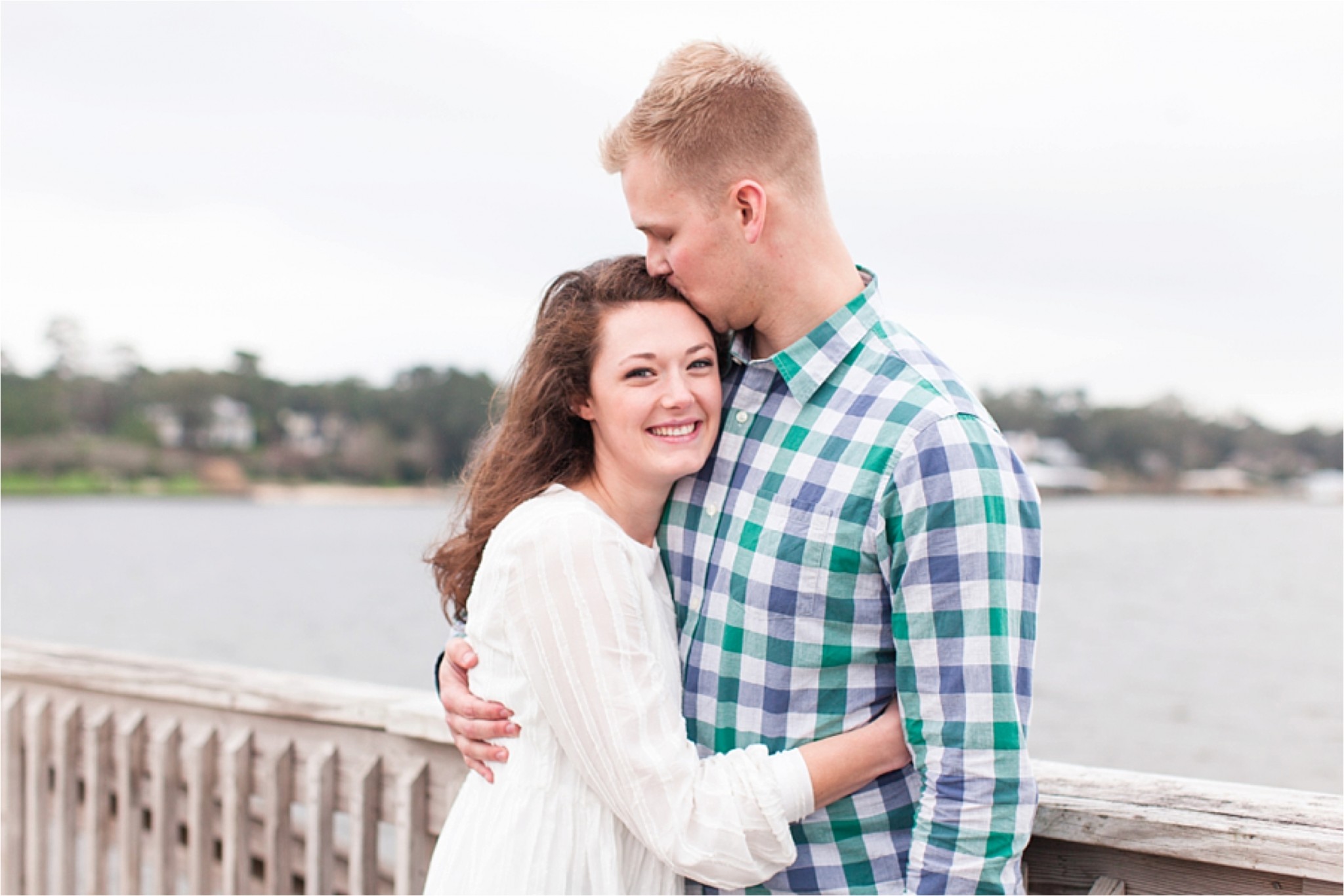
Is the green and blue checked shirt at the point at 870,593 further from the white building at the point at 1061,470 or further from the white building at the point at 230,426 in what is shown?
the white building at the point at 230,426

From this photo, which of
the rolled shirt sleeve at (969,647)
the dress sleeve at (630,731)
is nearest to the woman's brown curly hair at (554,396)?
the dress sleeve at (630,731)

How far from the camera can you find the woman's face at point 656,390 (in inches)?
63.9

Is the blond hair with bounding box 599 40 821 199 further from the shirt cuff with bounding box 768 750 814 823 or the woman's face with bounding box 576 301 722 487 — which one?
the shirt cuff with bounding box 768 750 814 823

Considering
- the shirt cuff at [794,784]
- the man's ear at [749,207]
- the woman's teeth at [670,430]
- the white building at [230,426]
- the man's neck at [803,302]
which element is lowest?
the white building at [230,426]

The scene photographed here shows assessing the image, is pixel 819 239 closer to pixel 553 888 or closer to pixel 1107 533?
pixel 553 888

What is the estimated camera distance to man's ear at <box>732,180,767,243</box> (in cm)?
159

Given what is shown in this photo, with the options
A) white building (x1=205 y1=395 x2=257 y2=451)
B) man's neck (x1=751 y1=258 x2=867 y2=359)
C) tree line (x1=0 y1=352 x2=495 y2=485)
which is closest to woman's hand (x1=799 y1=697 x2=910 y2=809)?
man's neck (x1=751 y1=258 x2=867 y2=359)

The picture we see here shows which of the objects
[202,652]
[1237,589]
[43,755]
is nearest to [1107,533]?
[1237,589]

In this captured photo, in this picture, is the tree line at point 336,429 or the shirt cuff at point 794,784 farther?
the tree line at point 336,429

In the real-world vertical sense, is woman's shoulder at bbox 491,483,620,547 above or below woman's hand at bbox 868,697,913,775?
above

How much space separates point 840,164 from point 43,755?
12108 millimetres

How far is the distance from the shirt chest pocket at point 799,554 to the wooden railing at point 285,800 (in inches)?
19.5

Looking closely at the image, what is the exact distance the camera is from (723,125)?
1.59 meters

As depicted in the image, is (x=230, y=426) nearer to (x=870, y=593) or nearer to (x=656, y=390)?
(x=656, y=390)
